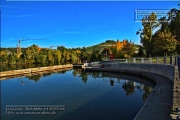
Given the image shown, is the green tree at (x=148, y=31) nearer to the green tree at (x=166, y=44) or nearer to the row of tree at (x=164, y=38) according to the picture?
the row of tree at (x=164, y=38)

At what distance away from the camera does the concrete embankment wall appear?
1599 cm

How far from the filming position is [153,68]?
23797mm

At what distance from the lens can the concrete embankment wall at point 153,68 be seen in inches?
630

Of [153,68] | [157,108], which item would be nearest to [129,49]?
[153,68]

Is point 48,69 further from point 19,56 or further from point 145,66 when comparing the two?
point 19,56

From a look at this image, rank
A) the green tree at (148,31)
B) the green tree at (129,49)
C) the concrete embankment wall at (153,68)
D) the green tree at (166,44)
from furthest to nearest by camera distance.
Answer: the green tree at (129,49) → the green tree at (148,31) → the green tree at (166,44) → the concrete embankment wall at (153,68)

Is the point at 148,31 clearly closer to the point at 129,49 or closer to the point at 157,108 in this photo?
the point at 129,49

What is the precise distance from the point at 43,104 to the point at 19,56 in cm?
6230

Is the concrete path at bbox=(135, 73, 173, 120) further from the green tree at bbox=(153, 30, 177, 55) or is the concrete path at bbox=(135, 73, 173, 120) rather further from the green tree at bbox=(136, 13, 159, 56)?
the green tree at bbox=(136, 13, 159, 56)

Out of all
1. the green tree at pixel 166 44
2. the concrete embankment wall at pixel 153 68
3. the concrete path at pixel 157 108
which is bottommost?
the concrete path at pixel 157 108

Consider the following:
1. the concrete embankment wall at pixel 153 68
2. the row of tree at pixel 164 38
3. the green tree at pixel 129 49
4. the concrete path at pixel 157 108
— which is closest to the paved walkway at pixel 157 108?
the concrete path at pixel 157 108

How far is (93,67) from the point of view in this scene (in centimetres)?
3859

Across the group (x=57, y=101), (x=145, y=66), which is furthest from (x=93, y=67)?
(x=57, y=101)

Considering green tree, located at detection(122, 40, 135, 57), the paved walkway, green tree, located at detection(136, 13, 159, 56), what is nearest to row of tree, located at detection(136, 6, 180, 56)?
green tree, located at detection(136, 13, 159, 56)
